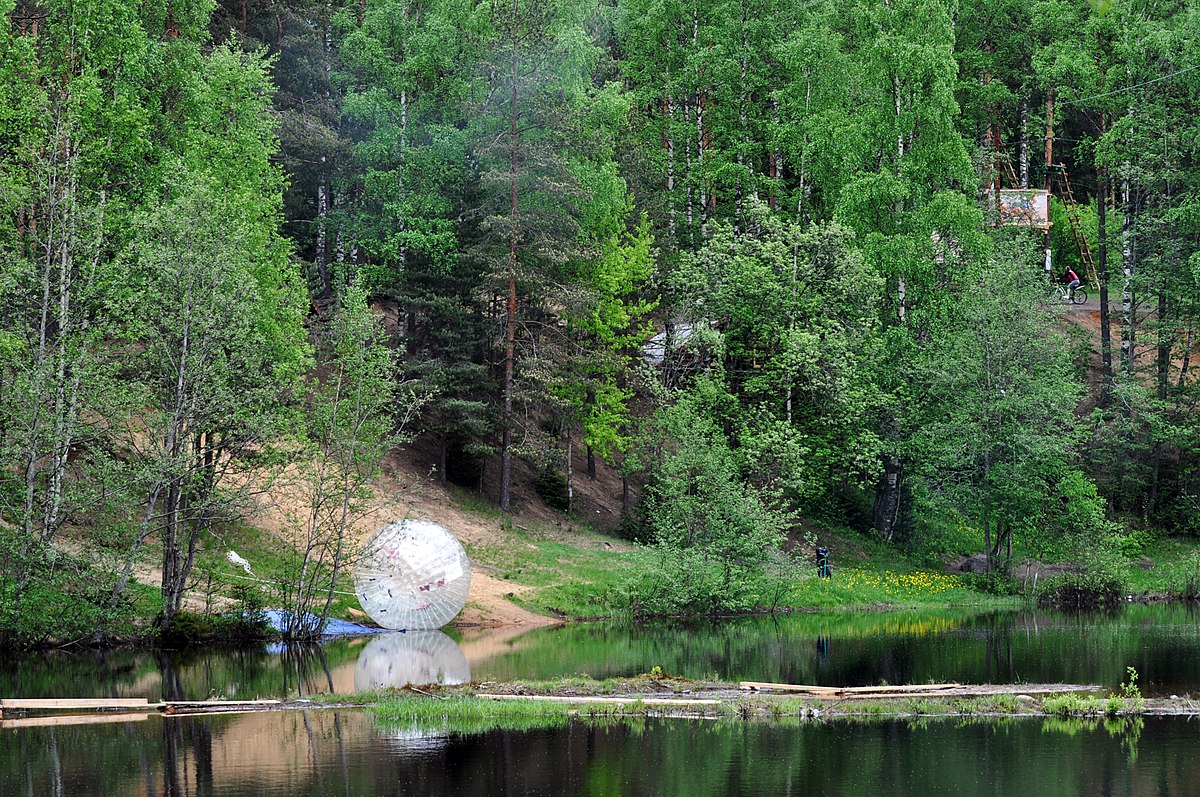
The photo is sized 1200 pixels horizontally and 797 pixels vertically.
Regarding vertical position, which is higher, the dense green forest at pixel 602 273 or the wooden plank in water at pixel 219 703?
the dense green forest at pixel 602 273

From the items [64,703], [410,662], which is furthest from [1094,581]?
[64,703]

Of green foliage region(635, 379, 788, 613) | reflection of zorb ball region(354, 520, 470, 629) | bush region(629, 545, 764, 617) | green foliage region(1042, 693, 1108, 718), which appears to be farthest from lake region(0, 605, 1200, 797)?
green foliage region(635, 379, 788, 613)

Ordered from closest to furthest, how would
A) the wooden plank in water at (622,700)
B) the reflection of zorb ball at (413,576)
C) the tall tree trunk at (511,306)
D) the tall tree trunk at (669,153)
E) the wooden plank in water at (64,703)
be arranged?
the wooden plank in water at (64,703), the wooden plank in water at (622,700), the reflection of zorb ball at (413,576), the tall tree trunk at (511,306), the tall tree trunk at (669,153)

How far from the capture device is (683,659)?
91.8 feet

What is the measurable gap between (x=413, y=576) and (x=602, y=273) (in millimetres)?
17609

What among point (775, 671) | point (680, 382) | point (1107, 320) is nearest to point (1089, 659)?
point (775, 671)

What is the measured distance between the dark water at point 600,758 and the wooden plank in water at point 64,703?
1035 mm

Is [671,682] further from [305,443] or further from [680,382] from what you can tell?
[680,382]

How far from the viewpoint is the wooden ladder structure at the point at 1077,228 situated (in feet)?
205

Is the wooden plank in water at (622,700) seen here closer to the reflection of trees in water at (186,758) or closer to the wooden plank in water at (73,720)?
the reflection of trees in water at (186,758)

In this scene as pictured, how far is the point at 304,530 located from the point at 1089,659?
2230cm

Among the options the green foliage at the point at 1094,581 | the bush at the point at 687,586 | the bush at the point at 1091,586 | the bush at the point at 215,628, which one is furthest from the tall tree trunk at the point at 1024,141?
the bush at the point at 215,628

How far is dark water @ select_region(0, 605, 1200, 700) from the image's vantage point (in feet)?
81.3

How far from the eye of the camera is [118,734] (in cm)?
1966
